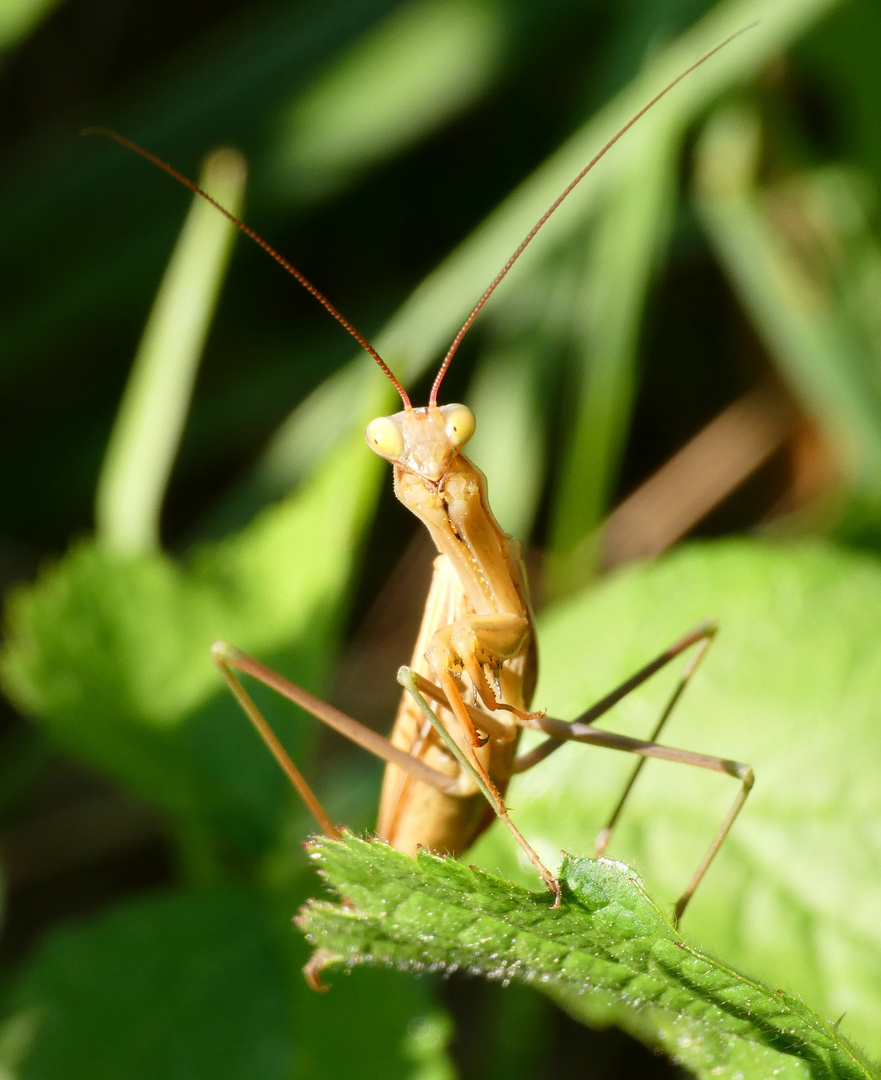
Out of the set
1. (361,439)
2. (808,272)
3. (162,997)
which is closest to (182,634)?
(361,439)

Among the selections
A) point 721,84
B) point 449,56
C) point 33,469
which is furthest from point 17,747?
point 721,84

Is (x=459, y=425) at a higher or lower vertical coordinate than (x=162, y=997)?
higher

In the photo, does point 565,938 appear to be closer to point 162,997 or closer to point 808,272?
point 162,997

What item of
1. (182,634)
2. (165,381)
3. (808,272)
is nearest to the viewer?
(182,634)

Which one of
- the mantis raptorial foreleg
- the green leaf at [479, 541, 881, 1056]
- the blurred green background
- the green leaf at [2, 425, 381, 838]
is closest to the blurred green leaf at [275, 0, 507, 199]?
the blurred green background

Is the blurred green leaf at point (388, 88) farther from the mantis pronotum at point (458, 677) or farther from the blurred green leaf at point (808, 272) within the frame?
the mantis pronotum at point (458, 677)

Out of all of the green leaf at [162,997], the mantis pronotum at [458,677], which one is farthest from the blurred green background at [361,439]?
the mantis pronotum at [458,677]

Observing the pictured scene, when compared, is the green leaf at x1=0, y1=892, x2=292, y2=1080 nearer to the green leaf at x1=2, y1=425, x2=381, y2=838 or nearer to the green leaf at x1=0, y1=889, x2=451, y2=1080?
the green leaf at x1=0, y1=889, x2=451, y2=1080
